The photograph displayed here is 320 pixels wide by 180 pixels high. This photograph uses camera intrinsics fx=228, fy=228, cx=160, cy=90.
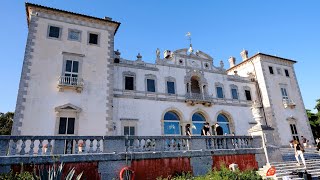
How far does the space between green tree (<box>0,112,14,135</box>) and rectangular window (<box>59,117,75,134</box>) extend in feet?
79.3

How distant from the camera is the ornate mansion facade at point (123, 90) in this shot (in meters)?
16.4

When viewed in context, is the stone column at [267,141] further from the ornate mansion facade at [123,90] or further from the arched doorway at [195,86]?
the arched doorway at [195,86]

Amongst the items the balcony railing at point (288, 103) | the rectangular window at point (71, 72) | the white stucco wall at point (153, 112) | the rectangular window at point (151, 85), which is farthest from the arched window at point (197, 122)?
the rectangular window at point (71, 72)

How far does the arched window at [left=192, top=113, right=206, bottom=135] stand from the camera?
22844mm

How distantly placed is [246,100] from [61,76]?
20377mm

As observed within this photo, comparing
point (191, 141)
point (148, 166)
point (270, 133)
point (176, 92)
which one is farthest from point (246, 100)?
point (148, 166)

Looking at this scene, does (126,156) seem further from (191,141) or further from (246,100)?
(246,100)

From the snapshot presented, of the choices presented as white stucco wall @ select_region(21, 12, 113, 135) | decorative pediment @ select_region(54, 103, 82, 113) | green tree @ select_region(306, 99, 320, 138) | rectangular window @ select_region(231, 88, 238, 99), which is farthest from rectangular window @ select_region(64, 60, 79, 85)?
green tree @ select_region(306, 99, 320, 138)

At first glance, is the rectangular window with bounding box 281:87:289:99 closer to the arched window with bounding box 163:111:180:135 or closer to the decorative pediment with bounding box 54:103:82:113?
the arched window with bounding box 163:111:180:135

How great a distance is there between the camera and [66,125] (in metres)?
16.2

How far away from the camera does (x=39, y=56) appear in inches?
674

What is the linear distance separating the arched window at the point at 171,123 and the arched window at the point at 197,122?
1793 millimetres

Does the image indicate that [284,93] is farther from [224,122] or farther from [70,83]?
[70,83]

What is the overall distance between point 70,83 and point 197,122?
12794 mm
